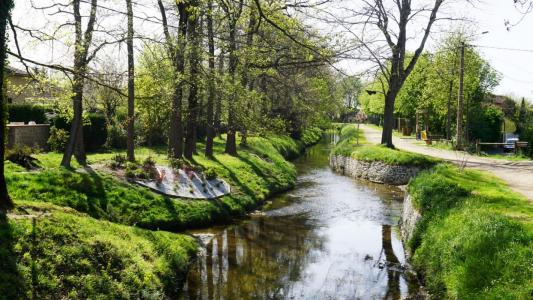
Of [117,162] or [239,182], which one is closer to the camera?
[117,162]

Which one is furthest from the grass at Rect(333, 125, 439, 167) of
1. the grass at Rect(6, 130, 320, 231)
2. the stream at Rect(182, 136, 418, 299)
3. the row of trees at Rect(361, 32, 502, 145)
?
the grass at Rect(6, 130, 320, 231)

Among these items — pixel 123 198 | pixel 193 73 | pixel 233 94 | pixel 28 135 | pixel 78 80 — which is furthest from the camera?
pixel 28 135

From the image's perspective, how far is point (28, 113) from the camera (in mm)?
26906

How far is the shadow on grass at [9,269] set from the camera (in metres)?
7.21

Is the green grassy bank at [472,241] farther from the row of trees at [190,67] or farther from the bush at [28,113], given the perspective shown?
the bush at [28,113]

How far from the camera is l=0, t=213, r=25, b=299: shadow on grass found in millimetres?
7215

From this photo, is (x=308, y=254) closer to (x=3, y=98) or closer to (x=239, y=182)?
(x=239, y=182)

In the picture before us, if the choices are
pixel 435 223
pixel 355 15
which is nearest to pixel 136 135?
pixel 355 15

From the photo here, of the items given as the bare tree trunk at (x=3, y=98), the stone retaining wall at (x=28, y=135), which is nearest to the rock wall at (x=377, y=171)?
the stone retaining wall at (x=28, y=135)

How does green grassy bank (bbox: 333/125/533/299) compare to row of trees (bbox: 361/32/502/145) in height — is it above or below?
below

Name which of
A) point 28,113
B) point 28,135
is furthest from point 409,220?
point 28,113

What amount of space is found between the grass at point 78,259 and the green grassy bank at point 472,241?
559cm

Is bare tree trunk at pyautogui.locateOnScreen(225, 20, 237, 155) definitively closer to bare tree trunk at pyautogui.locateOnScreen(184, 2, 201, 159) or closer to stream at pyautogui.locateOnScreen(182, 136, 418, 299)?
bare tree trunk at pyautogui.locateOnScreen(184, 2, 201, 159)

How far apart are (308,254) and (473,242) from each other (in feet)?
16.9
